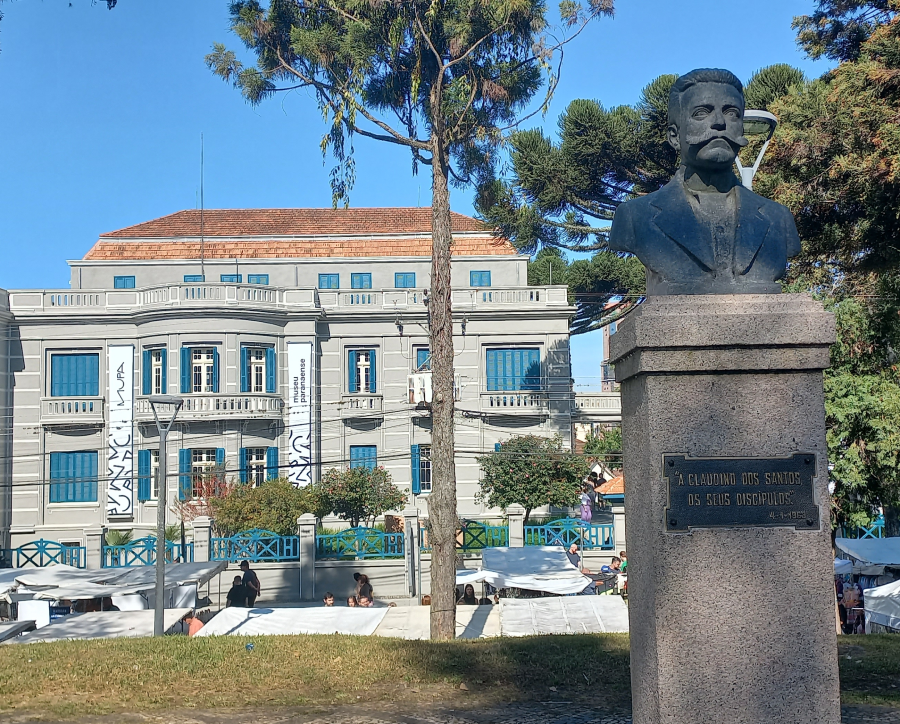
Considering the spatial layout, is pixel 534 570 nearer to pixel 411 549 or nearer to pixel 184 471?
pixel 411 549

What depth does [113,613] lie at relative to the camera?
15109 millimetres

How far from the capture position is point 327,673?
25.7 feet

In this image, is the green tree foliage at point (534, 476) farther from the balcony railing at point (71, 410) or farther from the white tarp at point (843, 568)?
the balcony railing at point (71, 410)

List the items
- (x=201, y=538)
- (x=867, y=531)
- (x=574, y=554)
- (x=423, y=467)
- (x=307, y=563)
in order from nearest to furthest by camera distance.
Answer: (x=867, y=531), (x=574, y=554), (x=307, y=563), (x=201, y=538), (x=423, y=467)

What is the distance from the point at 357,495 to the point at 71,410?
11.4m

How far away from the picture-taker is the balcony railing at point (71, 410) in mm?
34406

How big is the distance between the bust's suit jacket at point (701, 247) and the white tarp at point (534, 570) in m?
→ 14.6

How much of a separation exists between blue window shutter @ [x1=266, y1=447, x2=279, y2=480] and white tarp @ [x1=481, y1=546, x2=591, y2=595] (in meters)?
13.5

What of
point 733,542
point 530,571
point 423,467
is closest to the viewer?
point 733,542

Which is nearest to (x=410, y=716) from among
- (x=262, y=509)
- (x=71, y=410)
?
(x=262, y=509)

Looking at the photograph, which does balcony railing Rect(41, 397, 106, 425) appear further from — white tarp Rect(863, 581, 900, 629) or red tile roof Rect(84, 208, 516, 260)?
white tarp Rect(863, 581, 900, 629)

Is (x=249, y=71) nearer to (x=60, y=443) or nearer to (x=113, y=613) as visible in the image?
(x=113, y=613)

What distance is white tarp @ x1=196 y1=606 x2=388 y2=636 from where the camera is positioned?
1284 centimetres

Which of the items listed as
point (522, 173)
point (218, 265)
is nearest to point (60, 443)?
point (218, 265)
